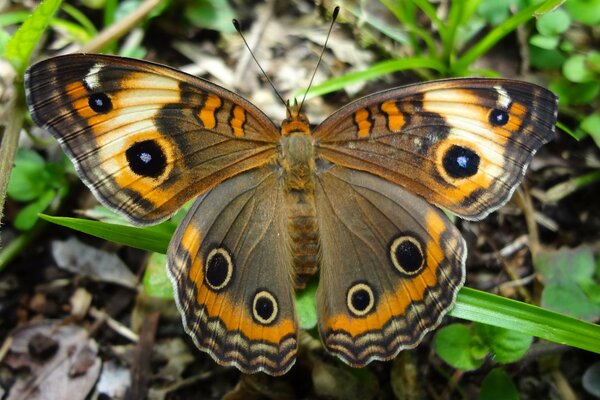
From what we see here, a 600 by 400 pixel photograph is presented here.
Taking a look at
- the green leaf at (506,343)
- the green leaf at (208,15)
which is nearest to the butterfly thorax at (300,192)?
the green leaf at (506,343)

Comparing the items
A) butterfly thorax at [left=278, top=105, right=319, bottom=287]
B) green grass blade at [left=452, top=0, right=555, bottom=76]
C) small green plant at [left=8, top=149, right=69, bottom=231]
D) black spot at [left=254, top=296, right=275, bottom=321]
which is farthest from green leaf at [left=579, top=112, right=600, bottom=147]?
small green plant at [left=8, top=149, right=69, bottom=231]

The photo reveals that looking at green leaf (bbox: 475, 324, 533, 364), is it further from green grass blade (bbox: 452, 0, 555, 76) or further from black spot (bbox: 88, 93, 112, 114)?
A: black spot (bbox: 88, 93, 112, 114)

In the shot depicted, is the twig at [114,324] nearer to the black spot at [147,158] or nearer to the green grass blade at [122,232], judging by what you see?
the green grass blade at [122,232]

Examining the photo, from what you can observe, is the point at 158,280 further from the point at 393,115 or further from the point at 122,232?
the point at 393,115

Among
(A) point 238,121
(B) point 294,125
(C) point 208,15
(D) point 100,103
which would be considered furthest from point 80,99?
(C) point 208,15

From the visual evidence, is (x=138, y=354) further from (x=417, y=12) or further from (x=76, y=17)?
(x=417, y=12)

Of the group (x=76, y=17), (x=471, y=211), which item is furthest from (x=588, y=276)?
(x=76, y=17)
